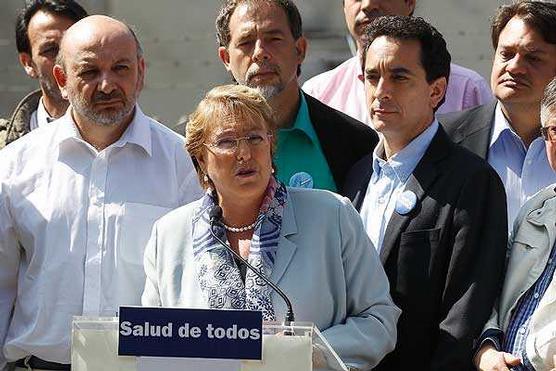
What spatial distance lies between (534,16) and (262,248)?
1.70 metres

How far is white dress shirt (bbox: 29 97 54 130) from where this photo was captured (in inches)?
250

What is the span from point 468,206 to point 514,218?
0.56 metres

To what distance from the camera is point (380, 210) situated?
5.09 metres

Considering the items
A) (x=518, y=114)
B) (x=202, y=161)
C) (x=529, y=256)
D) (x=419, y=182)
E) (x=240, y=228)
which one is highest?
(x=518, y=114)

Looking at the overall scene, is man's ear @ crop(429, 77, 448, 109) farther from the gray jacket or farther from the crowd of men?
the gray jacket

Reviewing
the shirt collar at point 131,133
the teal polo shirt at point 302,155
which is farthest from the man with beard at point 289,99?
the shirt collar at point 131,133

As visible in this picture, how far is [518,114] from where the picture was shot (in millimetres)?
5508

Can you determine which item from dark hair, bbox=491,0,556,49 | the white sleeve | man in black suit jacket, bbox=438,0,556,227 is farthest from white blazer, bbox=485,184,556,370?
the white sleeve

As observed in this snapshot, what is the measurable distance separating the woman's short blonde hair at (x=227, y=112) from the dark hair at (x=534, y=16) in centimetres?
143

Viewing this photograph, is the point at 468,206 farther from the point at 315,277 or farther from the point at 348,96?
the point at 348,96

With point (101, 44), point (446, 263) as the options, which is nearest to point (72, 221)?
point (101, 44)

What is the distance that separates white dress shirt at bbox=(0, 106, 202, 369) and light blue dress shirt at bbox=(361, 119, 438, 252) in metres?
0.67

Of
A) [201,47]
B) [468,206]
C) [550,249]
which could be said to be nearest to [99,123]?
[468,206]

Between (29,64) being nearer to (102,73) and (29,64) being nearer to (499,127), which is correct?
(102,73)
